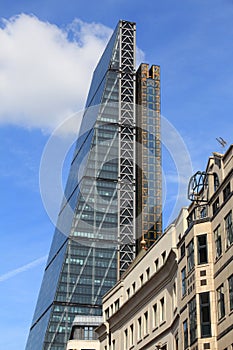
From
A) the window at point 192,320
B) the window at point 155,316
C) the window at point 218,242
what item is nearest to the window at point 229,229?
the window at point 218,242

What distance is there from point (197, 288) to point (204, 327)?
2822 millimetres

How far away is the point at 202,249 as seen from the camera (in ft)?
170

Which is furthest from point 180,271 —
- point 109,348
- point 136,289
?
point 109,348

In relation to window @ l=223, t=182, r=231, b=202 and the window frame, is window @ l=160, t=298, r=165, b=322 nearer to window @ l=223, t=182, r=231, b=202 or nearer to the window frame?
the window frame

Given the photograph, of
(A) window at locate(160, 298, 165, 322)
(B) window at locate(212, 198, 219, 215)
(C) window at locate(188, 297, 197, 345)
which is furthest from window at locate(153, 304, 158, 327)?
(B) window at locate(212, 198, 219, 215)

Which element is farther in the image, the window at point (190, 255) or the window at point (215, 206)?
the window at point (190, 255)

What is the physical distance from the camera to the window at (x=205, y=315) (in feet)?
161

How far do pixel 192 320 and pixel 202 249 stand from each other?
195 inches

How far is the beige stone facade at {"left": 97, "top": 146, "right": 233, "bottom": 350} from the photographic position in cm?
4816

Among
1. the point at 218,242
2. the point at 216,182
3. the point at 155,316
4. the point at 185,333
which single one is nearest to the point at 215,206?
the point at 216,182

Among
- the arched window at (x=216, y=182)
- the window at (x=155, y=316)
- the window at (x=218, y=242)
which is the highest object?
the arched window at (x=216, y=182)

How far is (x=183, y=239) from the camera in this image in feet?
183

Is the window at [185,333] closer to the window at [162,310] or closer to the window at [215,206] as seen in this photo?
the window at [215,206]

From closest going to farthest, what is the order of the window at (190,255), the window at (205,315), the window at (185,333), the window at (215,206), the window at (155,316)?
the window at (205,315)
the window at (215,206)
the window at (185,333)
the window at (190,255)
the window at (155,316)
